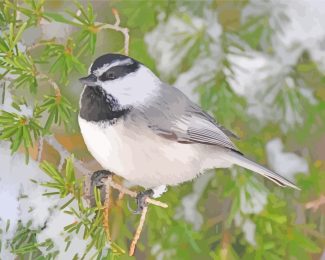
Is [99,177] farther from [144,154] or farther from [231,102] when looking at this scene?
[231,102]

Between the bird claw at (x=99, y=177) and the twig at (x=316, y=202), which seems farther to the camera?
the twig at (x=316, y=202)

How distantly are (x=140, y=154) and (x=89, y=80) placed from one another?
9 centimetres

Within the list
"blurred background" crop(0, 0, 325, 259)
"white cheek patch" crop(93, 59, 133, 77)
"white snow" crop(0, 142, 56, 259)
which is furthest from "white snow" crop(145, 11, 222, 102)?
"white snow" crop(0, 142, 56, 259)

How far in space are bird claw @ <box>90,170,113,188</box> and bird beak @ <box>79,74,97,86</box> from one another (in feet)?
0.34

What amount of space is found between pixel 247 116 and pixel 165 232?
17 centimetres

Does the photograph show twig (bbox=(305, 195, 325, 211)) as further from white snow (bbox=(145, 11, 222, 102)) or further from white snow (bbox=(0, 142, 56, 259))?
white snow (bbox=(0, 142, 56, 259))

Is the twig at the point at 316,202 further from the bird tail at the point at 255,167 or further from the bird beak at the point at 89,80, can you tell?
the bird beak at the point at 89,80

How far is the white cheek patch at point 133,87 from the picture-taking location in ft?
2.19

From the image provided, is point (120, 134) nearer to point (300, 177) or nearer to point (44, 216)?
point (44, 216)

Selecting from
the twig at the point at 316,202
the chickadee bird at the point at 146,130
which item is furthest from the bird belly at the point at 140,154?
the twig at the point at 316,202

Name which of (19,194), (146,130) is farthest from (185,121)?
(19,194)

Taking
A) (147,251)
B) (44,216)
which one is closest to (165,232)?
(147,251)

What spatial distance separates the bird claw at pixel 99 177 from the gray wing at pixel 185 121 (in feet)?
0.27

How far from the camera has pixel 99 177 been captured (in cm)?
69
